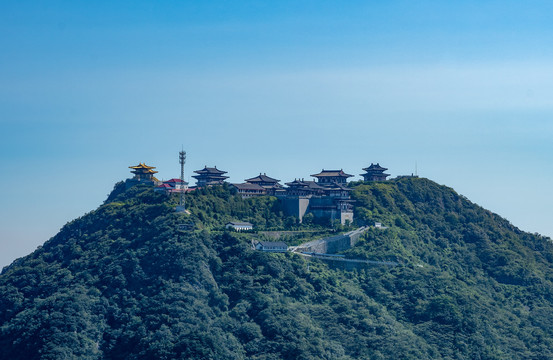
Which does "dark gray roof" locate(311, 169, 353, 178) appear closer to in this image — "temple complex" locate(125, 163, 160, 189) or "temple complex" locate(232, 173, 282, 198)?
"temple complex" locate(232, 173, 282, 198)

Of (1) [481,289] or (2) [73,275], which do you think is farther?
(1) [481,289]

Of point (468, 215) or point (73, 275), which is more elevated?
point (468, 215)

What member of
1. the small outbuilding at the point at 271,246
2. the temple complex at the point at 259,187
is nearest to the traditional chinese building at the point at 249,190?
the temple complex at the point at 259,187

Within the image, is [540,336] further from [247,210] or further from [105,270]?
[105,270]

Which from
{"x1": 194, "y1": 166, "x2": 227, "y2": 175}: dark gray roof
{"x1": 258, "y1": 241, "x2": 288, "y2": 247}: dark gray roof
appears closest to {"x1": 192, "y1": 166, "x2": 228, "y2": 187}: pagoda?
{"x1": 194, "y1": 166, "x2": 227, "y2": 175}: dark gray roof

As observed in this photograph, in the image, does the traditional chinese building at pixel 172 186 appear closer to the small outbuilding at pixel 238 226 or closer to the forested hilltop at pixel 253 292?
the forested hilltop at pixel 253 292

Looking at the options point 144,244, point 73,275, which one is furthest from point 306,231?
point 73,275
